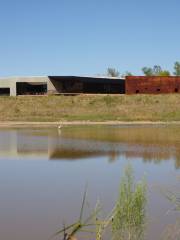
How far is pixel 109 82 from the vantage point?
72625 mm

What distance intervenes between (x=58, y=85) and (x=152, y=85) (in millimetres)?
14776

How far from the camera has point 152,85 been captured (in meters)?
63.2

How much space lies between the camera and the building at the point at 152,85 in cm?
6288

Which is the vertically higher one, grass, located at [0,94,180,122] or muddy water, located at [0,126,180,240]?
grass, located at [0,94,180,122]

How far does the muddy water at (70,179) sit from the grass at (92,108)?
22867 mm

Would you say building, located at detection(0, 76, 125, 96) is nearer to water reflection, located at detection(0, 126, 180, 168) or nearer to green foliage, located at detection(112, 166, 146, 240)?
water reflection, located at detection(0, 126, 180, 168)

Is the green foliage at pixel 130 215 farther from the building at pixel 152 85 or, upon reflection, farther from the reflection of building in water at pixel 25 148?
the building at pixel 152 85

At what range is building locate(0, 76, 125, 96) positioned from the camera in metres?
69.9

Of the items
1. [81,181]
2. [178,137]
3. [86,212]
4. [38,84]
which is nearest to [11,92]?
[38,84]

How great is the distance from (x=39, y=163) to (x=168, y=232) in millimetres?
12303

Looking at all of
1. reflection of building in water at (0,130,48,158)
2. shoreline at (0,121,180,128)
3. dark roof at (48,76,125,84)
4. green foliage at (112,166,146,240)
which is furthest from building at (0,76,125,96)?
green foliage at (112,166,146,240)

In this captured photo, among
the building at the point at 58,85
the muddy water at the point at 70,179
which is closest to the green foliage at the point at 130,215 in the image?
the muddy water at the point at 70,179

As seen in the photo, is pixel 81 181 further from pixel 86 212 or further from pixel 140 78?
pixel 140 78

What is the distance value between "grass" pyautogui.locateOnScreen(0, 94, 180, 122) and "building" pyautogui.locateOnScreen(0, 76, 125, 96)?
8802 mm
